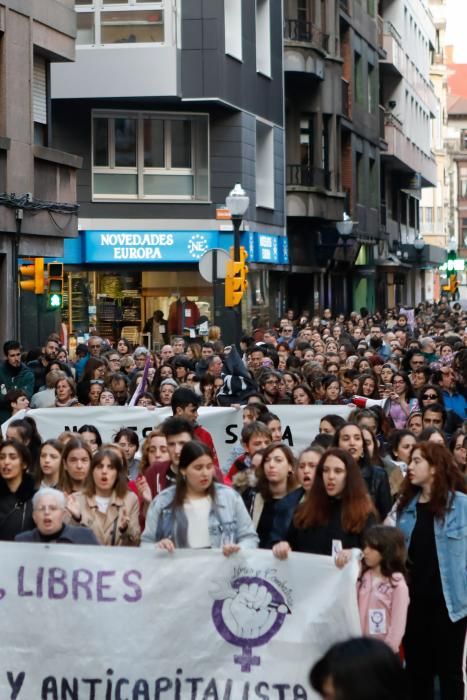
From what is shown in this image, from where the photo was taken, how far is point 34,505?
8914 millimetres

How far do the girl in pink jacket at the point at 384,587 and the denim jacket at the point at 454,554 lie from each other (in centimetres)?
62

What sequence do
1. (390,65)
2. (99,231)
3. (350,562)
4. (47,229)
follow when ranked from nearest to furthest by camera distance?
(350,562) → (47,229) → (99,231) → (390,65)

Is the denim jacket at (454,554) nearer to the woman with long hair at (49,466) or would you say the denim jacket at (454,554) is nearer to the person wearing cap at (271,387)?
the woman with long hair at (49,466)

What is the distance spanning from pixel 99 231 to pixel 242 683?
28.6 meters

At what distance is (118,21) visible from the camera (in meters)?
36.4

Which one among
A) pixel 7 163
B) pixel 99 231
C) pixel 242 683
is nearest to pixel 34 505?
pixel 242 683

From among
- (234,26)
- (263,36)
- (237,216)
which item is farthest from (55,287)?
(263,36)

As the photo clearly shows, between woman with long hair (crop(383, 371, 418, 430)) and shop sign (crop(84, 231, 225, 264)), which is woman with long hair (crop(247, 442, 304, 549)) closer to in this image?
woman with long hair (crop(383, 371, 418, 430))

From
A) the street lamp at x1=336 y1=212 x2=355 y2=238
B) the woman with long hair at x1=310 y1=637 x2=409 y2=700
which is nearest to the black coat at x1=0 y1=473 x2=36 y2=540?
the woman with long hair at x1=310 y1=637 x2=409 y2=700

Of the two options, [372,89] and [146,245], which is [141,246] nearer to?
[146,245]

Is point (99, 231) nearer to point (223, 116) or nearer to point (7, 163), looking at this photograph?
point (223, 116)

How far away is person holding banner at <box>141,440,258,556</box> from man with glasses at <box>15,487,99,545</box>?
369mm

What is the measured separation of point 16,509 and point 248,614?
177cm

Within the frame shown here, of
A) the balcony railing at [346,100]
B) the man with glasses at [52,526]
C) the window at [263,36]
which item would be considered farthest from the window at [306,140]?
the man with glasses at [52,526]
